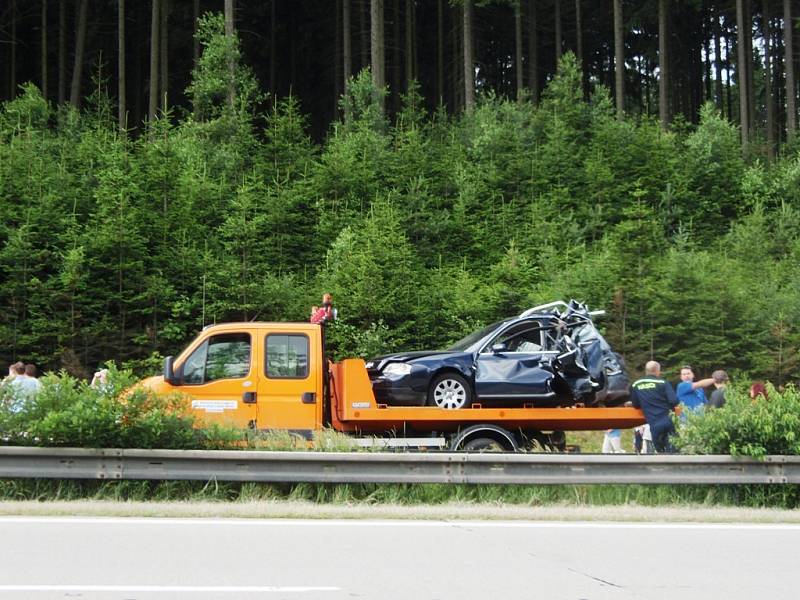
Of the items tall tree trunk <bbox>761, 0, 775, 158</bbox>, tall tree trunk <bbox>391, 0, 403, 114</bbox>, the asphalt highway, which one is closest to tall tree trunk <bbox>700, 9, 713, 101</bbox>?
tall tree trunk <bbox>761, 0, 775, 158</bbox>

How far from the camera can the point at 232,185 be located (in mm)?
25891

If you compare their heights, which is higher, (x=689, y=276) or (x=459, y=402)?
(x=689, y=276)

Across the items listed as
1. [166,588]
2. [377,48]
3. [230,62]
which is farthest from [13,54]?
[166,588]

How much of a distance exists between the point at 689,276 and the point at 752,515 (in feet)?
37.4

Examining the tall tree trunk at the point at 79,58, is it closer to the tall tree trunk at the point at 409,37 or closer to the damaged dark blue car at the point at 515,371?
A: the tall tree trunk at the point at 409,37

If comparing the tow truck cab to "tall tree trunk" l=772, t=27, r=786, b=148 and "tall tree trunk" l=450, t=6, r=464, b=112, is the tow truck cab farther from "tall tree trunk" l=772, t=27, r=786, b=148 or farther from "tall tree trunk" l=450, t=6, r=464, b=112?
"tall tree trunk" l=772, t=27, r=786, b=148

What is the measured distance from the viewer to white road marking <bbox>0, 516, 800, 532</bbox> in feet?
30.6

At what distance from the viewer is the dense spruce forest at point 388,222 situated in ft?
68.1

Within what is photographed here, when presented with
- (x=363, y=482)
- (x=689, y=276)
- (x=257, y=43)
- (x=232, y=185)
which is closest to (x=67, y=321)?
(x=232, y=185)

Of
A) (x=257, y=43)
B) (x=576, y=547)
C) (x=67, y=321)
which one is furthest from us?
(x=257, y=43)

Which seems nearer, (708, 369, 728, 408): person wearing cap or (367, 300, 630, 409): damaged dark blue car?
(367, 300, 630, 409): damaged dark blue car

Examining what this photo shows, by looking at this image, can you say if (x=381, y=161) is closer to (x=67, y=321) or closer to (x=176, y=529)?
(x=67, y=321)

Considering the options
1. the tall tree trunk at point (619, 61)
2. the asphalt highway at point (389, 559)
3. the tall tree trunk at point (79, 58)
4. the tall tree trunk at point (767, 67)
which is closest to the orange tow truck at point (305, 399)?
the asphalt highway at point (389, 559)

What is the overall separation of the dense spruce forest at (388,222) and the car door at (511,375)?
20.1 feet
